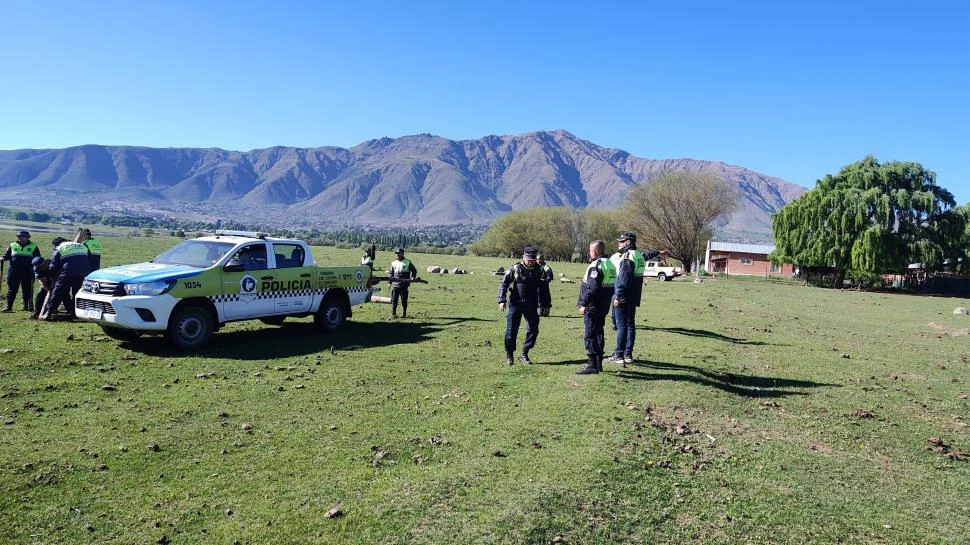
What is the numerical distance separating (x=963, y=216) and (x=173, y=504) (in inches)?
2253

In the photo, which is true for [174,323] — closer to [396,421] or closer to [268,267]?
[268,267]

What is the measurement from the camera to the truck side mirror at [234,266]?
12.3 metres

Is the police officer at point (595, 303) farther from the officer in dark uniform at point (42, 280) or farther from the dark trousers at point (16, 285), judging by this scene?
the dark trousers at point (16, 285)

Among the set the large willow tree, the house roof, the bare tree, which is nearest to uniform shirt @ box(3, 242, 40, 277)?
the large willow tree

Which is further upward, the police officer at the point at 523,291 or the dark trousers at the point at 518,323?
the police officer at the point at 523,291

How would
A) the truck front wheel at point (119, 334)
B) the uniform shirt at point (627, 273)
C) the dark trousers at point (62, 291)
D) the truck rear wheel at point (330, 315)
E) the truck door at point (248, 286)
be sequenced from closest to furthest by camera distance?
the uniform shirt at point (627, 273) → the truck front wheel at point (119, 334) → the truck door at point (248, 286) → the dark trousers at point (62, 291) → the truck rear wheel at point (330, 315)

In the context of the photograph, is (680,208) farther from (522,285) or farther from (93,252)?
(93,252)

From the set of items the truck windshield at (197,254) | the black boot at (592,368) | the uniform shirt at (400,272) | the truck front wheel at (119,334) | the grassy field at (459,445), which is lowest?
the grassy field at (459,445)

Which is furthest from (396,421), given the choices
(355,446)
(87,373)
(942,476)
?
(942,476)

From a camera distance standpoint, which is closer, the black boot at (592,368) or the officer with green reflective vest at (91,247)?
the black boot at (592,368)

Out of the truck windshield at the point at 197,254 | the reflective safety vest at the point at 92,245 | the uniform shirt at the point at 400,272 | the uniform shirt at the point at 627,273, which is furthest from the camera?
the uniform shirt at the point at 400,272

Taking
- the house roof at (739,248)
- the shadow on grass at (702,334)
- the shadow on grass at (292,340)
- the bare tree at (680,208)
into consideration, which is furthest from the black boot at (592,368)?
the house roof at (739,248)

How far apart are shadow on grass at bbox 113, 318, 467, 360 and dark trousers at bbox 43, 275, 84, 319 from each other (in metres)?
2.95

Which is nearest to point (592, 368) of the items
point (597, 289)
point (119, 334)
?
point (597, 289)
